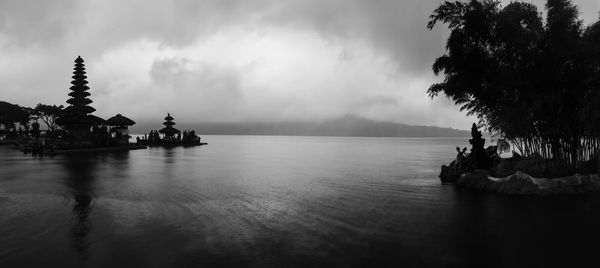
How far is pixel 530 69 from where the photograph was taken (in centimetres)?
1502

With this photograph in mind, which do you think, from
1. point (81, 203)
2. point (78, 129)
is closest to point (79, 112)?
point (78, 129)

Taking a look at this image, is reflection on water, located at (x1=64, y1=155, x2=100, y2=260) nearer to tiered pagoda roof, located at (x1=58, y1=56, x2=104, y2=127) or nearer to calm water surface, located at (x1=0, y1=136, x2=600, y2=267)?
calm water surface, located at (x1=0, y1=136, x2=600, y2=267)

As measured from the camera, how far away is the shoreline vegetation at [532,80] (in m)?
14.4

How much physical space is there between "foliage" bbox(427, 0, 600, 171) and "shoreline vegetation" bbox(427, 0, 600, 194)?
36 mm

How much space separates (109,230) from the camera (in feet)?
30.9

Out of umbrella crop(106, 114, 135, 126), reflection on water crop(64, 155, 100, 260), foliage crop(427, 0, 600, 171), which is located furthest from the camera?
umbrella crop(106, 114, 135, 126)

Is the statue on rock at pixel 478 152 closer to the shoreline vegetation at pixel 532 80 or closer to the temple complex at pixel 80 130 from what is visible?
the shoreline vegetation at pixel 532 80

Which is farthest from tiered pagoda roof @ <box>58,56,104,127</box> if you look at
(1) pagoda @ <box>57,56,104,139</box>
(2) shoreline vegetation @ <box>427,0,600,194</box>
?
(2) shoreline vegetation @ <box>427,0,600,194</box>

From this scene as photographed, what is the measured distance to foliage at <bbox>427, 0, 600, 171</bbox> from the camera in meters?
14.4

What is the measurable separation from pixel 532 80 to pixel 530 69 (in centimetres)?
50

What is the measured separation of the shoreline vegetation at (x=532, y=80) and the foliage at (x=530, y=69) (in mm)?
36

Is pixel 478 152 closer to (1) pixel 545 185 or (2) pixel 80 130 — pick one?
(1) pixel 545 185

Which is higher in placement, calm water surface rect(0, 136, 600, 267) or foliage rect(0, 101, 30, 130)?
foliage rect(0, 101, 30, 130)

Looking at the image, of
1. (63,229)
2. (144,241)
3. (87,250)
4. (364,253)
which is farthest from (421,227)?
(63,229)
